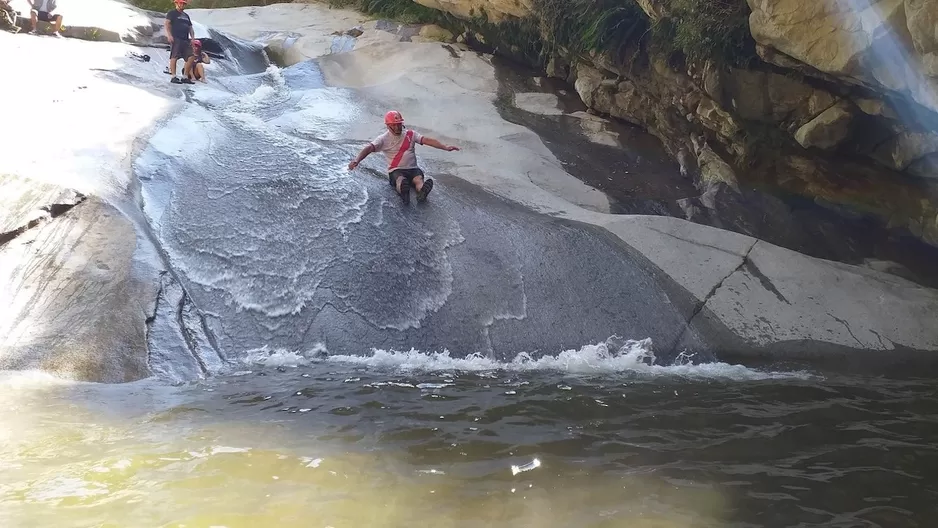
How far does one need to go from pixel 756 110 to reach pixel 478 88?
5.30 m

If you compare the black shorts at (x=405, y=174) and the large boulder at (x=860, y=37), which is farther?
the black shorts at (x=405, y=174)

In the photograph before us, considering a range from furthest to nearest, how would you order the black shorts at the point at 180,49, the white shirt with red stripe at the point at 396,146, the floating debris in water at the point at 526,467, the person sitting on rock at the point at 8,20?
1. the person sitting on rock at the point at 8,20
2. the black shorts at the point at 180,49
3. the white shirt with red stripe at the point at 396,146
4. the floating debris in water at the point at 526,467

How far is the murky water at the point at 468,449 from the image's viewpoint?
144 inches

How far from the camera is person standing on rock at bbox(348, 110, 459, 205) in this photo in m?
7.93

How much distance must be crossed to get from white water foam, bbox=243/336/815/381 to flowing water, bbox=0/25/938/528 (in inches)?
1.1

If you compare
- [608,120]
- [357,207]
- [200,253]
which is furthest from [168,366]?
[608,120]

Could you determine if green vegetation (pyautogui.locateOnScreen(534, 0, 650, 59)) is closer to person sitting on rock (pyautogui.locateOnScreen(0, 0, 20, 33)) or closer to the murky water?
the murky water

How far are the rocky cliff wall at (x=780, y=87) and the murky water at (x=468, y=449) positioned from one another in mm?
2549

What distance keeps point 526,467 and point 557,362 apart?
205 cm

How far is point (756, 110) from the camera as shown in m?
8.03

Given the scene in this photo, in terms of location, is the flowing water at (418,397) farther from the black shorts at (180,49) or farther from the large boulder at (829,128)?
the black shorts at (180,49)

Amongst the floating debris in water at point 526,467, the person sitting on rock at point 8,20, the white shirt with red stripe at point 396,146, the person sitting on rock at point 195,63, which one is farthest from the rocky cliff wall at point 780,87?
the person sitting on rock at point 8,20

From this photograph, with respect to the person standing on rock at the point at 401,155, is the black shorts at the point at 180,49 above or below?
above

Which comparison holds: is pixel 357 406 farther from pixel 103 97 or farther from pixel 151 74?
pixel 151 74
